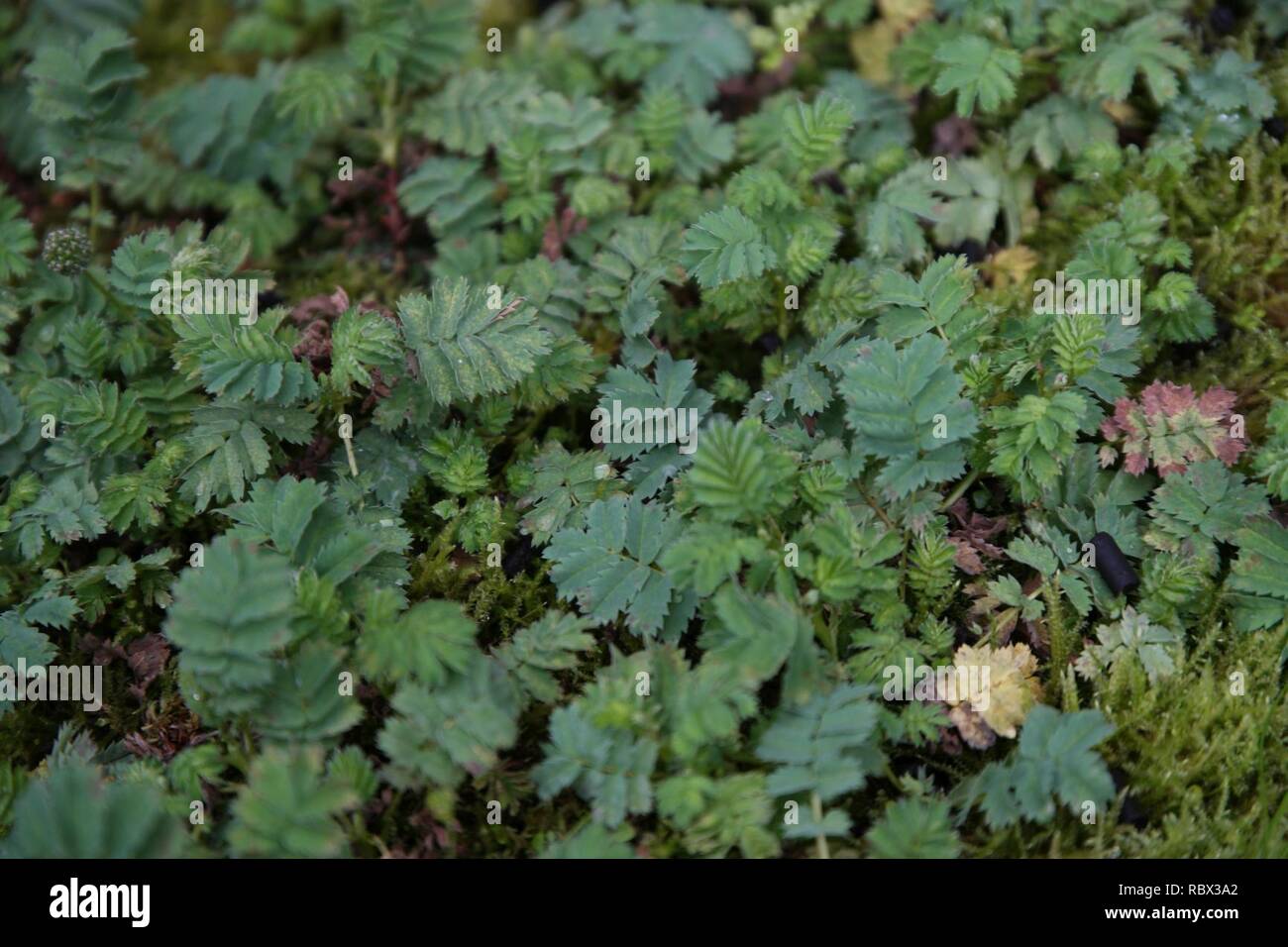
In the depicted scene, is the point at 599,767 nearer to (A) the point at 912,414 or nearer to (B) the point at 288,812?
(B) the point at 288,812

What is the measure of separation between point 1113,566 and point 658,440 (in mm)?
1423

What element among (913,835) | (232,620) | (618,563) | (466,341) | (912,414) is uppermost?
(466,341)

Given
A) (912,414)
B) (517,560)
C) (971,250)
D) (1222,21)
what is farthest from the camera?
(1222,21)

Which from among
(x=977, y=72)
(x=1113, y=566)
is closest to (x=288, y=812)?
(x=1113, y=566)

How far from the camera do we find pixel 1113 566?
3287mm

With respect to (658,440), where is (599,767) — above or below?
below

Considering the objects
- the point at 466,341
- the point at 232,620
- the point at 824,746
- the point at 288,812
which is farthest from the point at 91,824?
the point at 824,746

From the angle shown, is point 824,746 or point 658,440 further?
point 658,440

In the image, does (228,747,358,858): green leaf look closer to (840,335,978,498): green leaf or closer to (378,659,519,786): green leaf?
(378,659,519,786): green leaf

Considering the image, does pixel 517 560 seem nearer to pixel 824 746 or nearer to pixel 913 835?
pixel 824 746

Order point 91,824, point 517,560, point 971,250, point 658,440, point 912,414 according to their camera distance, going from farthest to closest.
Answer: point 971,250, point 517,560, point 658,440, point 912,414, point 91,824

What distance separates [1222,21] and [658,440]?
114 inches
